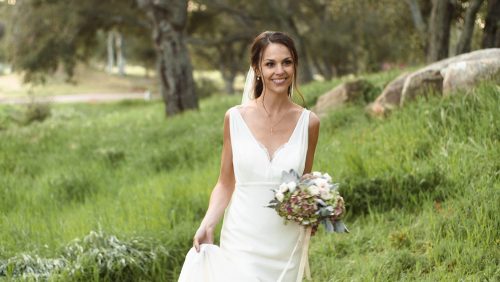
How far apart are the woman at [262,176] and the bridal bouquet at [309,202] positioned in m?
0.17

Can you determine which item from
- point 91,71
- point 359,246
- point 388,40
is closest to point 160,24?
point 359,246

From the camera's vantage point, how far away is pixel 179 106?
49.3 ft

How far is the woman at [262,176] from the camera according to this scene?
138 inches

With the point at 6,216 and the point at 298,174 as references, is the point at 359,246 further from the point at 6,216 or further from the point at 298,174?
the point at 6,216

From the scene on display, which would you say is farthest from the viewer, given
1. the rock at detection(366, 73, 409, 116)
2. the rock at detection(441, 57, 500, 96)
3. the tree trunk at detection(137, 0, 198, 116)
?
the tree trunk at detection(137, 0, 198, 116)

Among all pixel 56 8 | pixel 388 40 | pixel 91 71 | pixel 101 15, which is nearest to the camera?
pixel 56 8

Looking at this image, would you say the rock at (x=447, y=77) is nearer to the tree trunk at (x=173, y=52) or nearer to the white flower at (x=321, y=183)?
the white flower at (x=321, y=183)

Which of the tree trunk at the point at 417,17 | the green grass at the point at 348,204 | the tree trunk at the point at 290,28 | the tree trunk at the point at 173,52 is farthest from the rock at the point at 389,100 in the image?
the tree trunk at the point at 290,28

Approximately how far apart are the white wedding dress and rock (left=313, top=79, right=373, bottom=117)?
6.58 m

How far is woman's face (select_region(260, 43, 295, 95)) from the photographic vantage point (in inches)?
141

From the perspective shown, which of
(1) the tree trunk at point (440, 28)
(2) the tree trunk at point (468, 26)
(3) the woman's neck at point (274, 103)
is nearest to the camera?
(3) the woman's neck at point (274, 103)

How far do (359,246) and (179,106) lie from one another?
986 cm

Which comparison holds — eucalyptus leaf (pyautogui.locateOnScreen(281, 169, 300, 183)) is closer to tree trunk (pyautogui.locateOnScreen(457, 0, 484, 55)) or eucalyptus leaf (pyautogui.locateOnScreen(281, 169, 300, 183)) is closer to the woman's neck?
the woman's neck

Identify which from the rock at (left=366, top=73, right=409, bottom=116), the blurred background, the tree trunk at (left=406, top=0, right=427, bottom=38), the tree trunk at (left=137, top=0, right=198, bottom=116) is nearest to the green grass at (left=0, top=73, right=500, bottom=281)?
the rock at (left=366, top=73, right=409, bottom=116)
